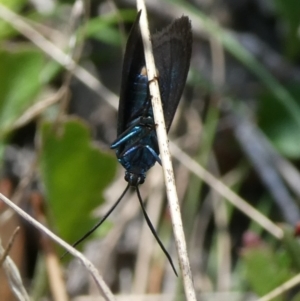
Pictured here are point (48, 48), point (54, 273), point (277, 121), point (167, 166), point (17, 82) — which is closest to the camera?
point (167, 166)

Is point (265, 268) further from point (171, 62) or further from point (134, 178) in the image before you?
point (171, 62)

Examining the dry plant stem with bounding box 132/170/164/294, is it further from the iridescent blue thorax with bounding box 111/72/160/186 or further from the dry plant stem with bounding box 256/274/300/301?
the iridescent blue thorax with bounding box 111/72/160/186

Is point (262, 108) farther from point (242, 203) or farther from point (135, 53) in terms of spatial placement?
point (135, 53)

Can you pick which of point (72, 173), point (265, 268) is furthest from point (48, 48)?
point (265, 268)

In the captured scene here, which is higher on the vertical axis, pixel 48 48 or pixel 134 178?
pixel 48 48

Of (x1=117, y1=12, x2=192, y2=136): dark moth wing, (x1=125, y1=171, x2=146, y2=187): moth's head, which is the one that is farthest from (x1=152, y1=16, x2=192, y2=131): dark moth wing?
(x1=125, y1=171, x2=146, y2=187): moth's head
